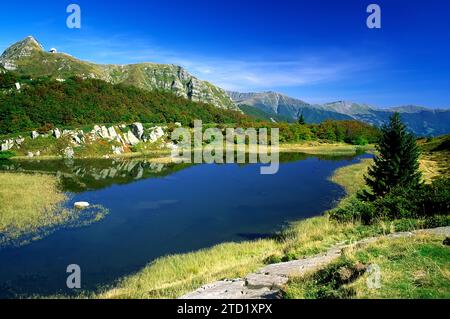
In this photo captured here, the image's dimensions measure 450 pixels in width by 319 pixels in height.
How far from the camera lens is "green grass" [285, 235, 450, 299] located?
1091 centimetres

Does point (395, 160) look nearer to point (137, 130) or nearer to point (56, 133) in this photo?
point (56, 133)

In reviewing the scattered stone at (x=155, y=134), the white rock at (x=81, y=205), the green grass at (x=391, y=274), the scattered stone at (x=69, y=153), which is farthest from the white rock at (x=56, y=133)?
the green grass at (x=391, y=274)

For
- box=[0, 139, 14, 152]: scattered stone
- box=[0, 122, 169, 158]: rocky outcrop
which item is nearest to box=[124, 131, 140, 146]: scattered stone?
box=[0, 122, 169, 158]: rocky outcrop

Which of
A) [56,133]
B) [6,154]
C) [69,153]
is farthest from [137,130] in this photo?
[6,154]

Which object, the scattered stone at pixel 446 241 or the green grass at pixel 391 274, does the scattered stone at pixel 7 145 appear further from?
the scattered stone at pixel 446 241

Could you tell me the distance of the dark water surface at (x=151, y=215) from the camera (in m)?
25.0

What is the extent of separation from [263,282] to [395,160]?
26707mm

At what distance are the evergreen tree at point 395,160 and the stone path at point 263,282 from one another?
59.7 ft

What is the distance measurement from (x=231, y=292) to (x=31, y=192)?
136 feet

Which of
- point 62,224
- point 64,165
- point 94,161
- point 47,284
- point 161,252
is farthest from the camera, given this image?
point 94,161

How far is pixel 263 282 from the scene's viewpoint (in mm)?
15719

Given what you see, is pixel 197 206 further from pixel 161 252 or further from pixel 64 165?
pixel 64 165

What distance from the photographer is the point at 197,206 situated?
1756 inches
